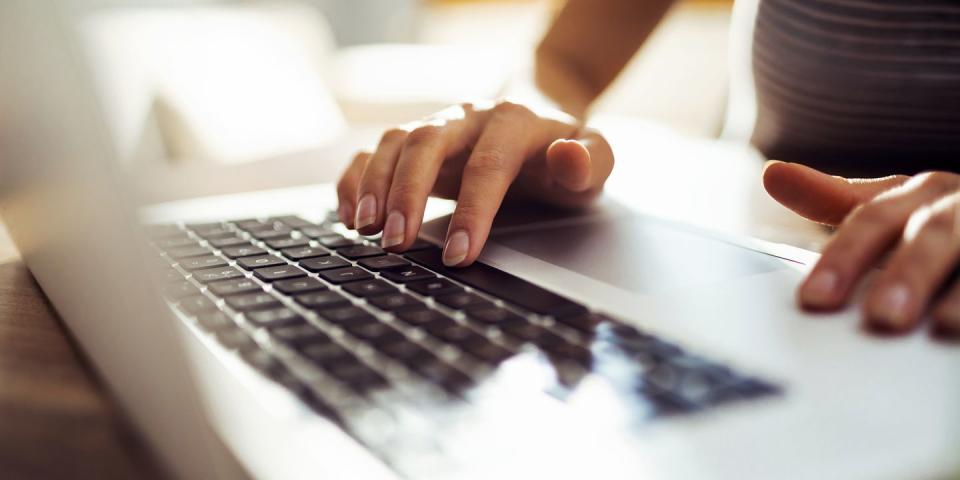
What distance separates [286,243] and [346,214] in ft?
0.24

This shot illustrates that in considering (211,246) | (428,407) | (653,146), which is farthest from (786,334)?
(653,146)

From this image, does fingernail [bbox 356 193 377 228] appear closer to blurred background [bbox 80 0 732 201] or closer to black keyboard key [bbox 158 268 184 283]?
black keyboard key [bbox 158 268 184 283]

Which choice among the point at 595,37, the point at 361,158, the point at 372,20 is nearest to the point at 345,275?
the point at 361,158

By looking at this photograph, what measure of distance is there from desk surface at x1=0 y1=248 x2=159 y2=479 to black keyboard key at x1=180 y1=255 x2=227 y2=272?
0.40 feet

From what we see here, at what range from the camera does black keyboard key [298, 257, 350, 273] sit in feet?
1.57

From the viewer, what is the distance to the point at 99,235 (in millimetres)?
276

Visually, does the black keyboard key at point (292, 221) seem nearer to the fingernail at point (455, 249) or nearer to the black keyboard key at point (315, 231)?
the black keyboard key at point (315, 231)

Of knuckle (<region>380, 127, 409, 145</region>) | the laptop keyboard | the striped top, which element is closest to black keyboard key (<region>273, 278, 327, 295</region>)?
the laptop keyboard

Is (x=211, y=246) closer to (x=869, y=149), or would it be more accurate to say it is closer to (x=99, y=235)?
(x=99, y=235)

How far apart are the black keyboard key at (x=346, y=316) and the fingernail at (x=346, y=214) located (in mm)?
227

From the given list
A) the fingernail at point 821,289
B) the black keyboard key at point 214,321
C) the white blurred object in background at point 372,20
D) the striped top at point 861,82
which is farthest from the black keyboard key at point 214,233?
the white blurred object in background at point 372,20

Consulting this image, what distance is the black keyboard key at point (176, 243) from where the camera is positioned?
0.53 m

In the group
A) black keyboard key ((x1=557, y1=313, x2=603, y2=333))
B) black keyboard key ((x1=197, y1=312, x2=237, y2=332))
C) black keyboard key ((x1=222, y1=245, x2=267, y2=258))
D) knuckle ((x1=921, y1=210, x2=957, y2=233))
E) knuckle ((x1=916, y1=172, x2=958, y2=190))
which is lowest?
black keyboard key ((x1=222, y1=245, x2=267, y2=258))

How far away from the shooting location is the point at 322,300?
1.32 ft
